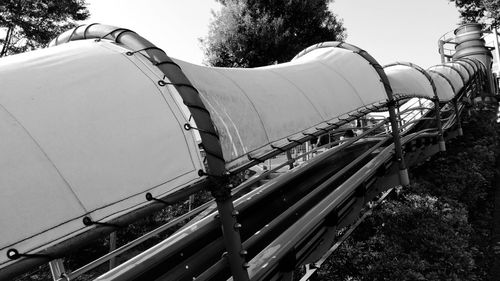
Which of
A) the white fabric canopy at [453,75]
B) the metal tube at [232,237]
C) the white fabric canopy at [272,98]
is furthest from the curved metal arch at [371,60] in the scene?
the white fabric canopy at [453,75]

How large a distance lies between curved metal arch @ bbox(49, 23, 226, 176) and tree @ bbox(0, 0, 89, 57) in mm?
14588

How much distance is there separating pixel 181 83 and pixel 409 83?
7646 mm

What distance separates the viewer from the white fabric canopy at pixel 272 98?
3.14m

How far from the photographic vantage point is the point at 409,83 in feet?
28.6

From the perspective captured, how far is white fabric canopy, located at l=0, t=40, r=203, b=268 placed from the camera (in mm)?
1736

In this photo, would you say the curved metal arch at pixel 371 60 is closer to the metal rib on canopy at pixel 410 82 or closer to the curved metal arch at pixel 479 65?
the metal rib on canopy at pixel 410 82

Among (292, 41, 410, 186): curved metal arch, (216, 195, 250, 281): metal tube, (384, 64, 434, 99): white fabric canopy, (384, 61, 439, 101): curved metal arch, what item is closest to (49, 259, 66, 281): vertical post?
(216, 195, 250, 281): metal tube

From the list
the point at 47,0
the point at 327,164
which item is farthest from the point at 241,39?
the point at 327,164

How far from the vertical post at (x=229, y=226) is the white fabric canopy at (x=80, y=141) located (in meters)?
0.21

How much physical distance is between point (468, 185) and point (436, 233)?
12.8 feet

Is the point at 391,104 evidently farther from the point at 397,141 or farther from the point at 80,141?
the point at 80,141

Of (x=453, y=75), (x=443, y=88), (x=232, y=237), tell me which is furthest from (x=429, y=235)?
(x=453, y=75)

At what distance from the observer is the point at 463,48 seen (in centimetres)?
2909

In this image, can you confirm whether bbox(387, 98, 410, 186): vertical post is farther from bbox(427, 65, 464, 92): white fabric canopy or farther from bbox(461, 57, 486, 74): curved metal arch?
bbox(461, 57, 486, 74): curved metal arch
